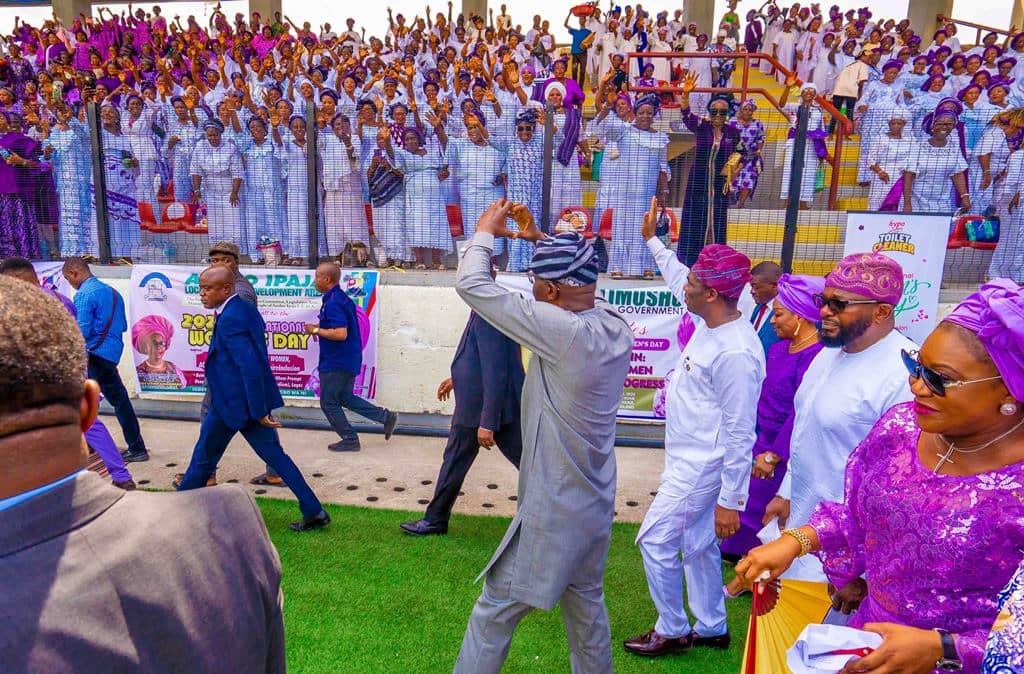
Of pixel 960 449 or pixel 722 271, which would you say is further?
pixel 722 271

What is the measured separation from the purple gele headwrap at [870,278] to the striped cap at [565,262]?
1.17 metres

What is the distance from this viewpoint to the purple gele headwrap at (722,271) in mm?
3432

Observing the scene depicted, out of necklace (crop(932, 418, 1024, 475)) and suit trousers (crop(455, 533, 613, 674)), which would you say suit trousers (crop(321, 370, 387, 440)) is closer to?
suit trousers (crop(455, 533, 613, 674))

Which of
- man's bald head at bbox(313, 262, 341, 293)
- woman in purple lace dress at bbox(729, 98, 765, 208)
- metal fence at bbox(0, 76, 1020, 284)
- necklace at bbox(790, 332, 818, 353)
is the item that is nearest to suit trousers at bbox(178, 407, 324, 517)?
man's bald head at bbox(313, 262, 341, 293)

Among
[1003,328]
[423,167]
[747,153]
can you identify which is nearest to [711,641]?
[1003,328]

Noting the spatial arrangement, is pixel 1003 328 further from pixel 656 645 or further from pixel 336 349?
pixel 336 349

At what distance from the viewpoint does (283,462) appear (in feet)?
15.2

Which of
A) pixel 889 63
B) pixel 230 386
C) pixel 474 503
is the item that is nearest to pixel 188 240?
pixel 230 386

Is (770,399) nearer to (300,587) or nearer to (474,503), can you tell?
(474,503)

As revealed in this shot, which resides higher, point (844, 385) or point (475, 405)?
point (844, 385)

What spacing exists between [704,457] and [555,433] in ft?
3.45

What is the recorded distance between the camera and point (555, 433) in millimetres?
2672

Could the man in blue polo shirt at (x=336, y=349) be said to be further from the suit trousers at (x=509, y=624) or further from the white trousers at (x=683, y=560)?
the suit trousers at (x=509, y=624)

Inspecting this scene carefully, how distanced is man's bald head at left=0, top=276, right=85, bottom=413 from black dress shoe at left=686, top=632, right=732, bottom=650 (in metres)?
3.36
